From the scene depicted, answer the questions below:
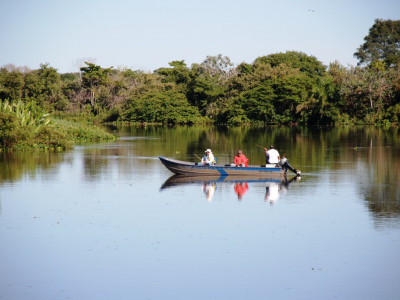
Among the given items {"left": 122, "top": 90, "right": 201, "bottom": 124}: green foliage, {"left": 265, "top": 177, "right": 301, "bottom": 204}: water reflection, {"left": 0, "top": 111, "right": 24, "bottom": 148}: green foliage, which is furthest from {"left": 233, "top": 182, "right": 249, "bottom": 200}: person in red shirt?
{"left": 122, "top": 90, "right": 201, "bottom": 124}: green foliage

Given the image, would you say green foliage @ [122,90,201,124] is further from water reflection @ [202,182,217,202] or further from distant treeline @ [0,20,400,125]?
water reflection @ [202,182,217,202]

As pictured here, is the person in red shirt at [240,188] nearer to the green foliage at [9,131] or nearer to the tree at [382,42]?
the green foliage at [9,131]

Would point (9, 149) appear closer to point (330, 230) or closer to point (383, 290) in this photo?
point (330, 230)

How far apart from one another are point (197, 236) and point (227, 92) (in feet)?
277

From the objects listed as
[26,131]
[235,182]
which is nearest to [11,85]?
[26,131]

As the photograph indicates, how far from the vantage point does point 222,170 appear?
1120 inches

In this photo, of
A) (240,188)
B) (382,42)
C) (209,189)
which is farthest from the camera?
(382,42)

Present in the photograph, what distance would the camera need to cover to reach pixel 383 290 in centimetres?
1275

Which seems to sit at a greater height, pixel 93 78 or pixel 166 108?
pixel 93 78

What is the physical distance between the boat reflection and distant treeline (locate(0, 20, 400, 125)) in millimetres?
57688

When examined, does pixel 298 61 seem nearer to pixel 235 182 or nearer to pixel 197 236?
pixel 235 182

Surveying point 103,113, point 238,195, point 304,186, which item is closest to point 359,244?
point 238,195

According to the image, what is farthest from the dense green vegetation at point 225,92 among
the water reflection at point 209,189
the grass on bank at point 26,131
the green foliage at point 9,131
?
the water reflection at point 209,189

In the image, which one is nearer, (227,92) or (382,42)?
(227,92)
